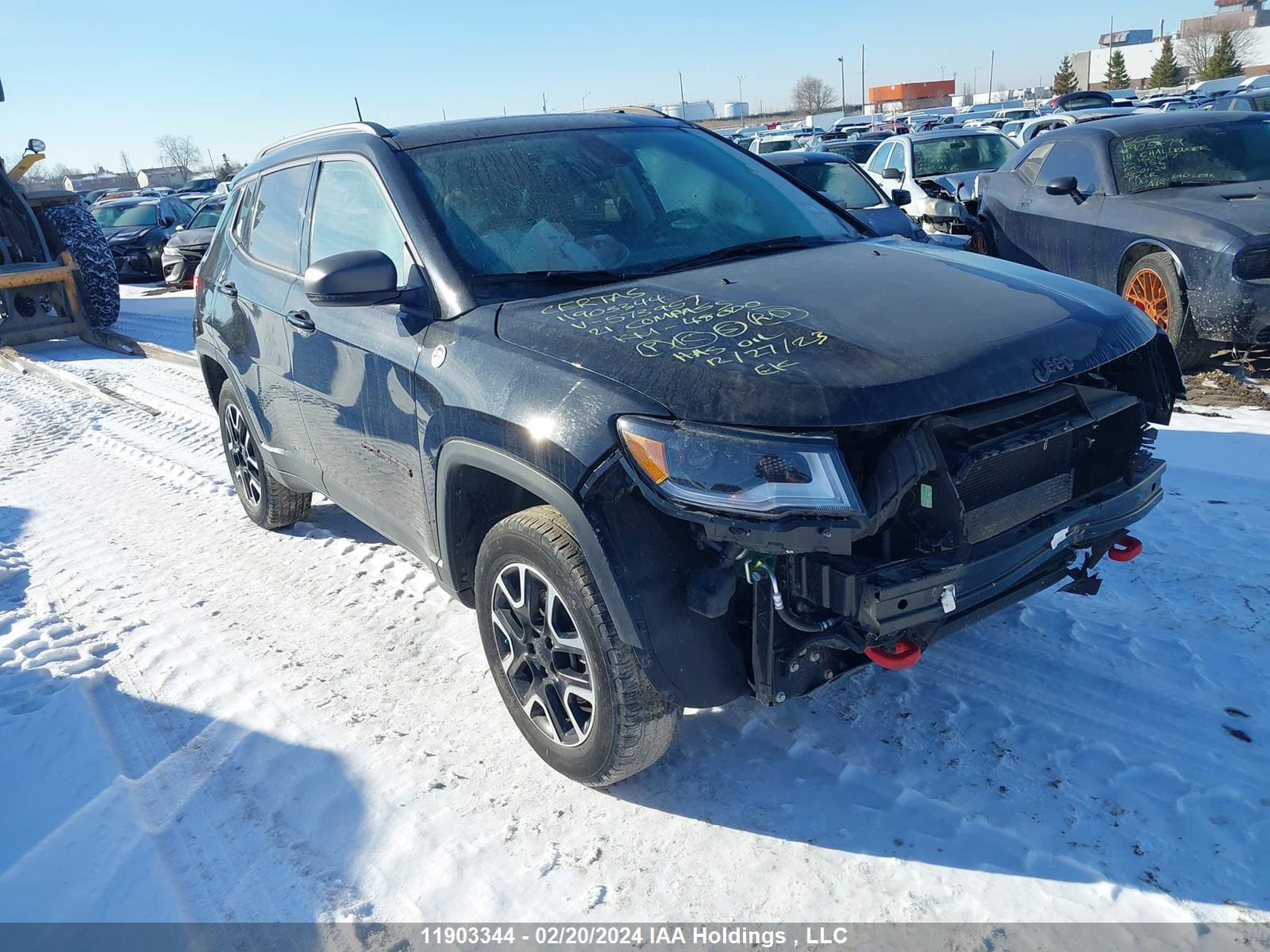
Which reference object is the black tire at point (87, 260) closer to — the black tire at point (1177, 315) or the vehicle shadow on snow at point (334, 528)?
the vehicle shadow on snow at point (334, 528)

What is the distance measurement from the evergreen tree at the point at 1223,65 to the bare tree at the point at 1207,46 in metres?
16.7

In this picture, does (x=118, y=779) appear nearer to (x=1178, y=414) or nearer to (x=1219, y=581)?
(x=1219, y=581)

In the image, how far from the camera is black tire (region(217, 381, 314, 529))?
4927mm

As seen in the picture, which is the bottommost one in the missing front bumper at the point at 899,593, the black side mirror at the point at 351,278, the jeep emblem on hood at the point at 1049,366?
the missing front bumper at the point at 899,593

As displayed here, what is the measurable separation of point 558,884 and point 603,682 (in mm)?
535

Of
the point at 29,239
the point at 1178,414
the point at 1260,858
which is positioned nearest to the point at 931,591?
the point at 1260,858

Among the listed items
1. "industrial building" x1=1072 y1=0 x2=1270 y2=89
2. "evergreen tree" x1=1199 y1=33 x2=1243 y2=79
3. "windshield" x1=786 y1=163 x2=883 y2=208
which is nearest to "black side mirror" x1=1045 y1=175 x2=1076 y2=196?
"windshield" x1=786 y1=163 x2=883 y2=208

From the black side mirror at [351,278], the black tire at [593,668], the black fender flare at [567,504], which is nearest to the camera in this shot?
the black fender flare at [567,504]

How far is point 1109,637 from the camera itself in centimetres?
337

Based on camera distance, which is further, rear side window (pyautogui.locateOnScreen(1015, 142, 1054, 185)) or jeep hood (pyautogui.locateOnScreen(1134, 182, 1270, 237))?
rear side window (pyautogui.locateOnScreen(1015, 142, 1054, 185))

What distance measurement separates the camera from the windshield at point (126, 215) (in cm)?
1967

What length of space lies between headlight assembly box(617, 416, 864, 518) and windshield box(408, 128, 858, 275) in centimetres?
107

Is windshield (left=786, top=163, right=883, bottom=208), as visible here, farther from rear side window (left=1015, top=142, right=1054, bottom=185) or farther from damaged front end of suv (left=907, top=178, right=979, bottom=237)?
rear side window (left=1015, top=142, right=1054, bottom=185)

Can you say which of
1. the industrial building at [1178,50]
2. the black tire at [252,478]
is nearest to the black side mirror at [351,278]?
Result: the black tire at [252,478]
